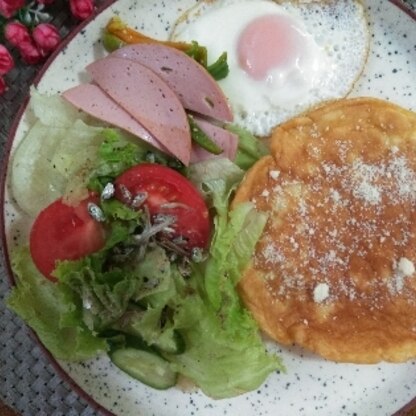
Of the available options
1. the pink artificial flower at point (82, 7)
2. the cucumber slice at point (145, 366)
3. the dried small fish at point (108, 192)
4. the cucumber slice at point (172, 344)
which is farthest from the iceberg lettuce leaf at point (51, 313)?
the pink artificial flower at point (82, 7)

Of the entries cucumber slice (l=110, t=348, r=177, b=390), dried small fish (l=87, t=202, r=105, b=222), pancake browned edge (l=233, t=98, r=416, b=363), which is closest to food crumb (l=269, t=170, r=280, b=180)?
pancake browned edge (l=233, t=98, r=416, b=363)

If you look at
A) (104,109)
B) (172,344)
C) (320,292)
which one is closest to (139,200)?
(104,109)

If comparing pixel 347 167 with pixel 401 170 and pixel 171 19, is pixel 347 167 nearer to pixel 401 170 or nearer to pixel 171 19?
pixel 401 170

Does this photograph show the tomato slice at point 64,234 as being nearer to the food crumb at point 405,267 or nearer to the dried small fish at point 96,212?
the dried small fish at point 96,212

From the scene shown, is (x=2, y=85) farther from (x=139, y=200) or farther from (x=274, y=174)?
(x=274, y=174)

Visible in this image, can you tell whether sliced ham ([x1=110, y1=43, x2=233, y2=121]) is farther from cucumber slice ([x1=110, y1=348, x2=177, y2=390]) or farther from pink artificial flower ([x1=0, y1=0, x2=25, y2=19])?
cucumber slice ([x1=110, y1=348, x2=177, y2=390])

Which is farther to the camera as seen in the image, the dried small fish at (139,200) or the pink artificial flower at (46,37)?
the pink artificial flower at (46,37)

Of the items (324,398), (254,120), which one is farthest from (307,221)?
(324,398)
